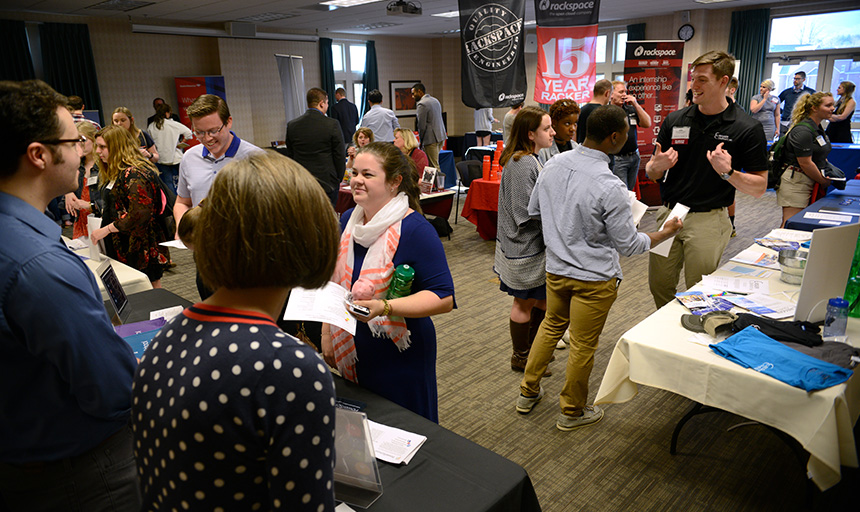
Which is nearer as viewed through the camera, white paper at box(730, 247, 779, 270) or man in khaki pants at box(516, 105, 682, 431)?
man in khaki pants at box(516, 105, 682, 431)

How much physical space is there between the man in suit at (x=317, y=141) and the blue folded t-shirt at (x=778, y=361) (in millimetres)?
4682

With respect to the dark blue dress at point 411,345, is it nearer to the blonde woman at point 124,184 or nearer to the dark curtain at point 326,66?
the blonde woman at point 124,184

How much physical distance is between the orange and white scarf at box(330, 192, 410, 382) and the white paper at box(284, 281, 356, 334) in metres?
0.13

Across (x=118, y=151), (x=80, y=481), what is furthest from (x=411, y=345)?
(x=118, y=151)

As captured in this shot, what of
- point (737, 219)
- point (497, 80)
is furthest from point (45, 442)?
point (737, 219)

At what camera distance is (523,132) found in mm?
3053

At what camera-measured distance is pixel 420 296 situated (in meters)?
1.79

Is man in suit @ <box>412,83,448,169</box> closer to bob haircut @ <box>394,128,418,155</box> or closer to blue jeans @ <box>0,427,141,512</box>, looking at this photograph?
bob haircut @ <box>394,128,418,155</box>

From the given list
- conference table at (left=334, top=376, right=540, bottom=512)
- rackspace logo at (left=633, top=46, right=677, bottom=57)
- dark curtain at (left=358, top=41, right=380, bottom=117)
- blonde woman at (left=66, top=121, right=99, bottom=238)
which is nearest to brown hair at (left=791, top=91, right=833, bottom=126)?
rackspace logo at (left=633, top=46, right=677, bottom=57)

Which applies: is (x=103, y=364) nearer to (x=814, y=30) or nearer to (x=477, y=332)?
(x=477, y=332)

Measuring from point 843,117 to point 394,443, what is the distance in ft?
31.4

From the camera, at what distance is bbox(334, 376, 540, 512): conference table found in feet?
4.07

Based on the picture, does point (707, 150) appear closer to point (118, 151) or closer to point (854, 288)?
point (854, 288)

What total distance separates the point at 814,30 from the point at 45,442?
12222 mm
